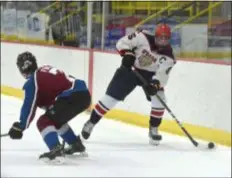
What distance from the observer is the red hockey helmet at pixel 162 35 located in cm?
224

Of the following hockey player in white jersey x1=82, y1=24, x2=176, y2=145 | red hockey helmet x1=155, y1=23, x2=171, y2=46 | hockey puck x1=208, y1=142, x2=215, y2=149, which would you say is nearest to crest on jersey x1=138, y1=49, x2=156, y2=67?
hockey player in white jersey x1=82, y1=24, x2=176, y2=145

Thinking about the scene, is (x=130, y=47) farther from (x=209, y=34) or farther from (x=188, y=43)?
(x=209, y=34)

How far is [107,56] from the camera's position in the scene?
3.74 metres

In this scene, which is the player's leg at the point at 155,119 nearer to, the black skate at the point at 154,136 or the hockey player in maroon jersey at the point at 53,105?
the black skate at the point at 154,136

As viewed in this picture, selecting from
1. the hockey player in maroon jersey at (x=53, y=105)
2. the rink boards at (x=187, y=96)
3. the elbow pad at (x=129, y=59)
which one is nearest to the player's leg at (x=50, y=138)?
the hockey player in maroon jersey at (x=53, y=105)

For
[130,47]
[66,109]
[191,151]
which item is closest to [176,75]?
[191,151]

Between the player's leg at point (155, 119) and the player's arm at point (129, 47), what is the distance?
41 cm

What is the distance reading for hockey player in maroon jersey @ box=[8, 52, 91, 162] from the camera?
2.38 metres

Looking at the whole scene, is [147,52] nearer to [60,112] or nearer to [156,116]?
[60,112]

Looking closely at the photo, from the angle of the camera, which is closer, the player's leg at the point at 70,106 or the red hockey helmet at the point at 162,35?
the red hockey helmet at the point at 162,35

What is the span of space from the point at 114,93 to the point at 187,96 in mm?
563

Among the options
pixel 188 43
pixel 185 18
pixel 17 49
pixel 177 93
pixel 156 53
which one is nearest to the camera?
pixel 156 53

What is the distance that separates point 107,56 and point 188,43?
2.32ft

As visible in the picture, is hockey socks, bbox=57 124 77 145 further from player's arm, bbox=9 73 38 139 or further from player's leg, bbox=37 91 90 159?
player's arm, bbox=9 73 38 139
